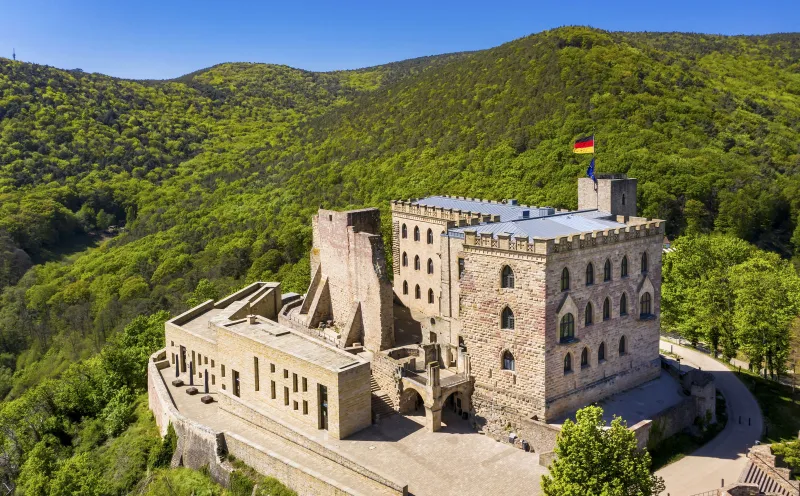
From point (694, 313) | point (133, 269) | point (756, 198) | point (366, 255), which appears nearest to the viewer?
point (366, 255)

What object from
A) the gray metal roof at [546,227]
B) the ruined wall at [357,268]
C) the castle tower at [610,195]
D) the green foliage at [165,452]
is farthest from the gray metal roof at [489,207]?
the green foliage at [165,452]

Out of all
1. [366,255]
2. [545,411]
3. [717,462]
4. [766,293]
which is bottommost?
[717,462]

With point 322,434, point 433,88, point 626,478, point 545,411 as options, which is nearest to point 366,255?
point 322,434

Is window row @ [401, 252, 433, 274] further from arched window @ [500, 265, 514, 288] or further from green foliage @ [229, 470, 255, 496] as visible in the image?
green foliage @ [229, 470, 255, 496]

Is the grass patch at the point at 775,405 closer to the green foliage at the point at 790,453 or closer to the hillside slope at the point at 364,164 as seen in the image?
the green foliage at the point at 790,453

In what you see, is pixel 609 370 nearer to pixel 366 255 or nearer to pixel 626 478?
pixel 626 478

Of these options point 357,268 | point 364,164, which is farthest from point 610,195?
point 364,164

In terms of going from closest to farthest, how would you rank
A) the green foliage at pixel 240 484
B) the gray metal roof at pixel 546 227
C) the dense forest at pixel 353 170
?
the green foliage at pixel 240 484 < the gray metal roof at pixel 546 227 < the dense forest at pixel 353 170
